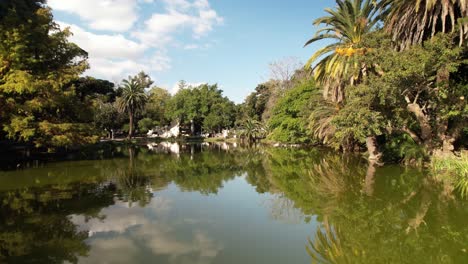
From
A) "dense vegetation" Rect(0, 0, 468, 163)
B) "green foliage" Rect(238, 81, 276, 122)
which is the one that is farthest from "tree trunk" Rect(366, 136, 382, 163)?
"green foliage" Rect(238, 81, 276, 122)

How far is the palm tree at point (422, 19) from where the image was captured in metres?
16.8

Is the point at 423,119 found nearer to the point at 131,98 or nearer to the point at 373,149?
the point at 373,149

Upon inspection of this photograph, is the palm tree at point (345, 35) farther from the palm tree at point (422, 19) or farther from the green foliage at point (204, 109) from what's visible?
the green foliage at point (204, 109)

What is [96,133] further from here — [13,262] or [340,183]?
[13,262]

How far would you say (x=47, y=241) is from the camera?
827 centimetres

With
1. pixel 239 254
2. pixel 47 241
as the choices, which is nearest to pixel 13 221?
pixel 47 241

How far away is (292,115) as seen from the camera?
43.8 metres

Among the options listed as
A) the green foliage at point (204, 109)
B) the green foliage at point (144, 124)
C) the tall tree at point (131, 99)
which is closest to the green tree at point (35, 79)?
the tall tree at point (131, 99)

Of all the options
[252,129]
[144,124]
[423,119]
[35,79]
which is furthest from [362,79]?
[144,124]

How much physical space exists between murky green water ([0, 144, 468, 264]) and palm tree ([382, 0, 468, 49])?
7.35 metres

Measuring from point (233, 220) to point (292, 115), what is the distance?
34.4 meters

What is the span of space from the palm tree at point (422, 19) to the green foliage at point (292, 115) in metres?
20.1

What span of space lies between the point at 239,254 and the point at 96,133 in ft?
75.3

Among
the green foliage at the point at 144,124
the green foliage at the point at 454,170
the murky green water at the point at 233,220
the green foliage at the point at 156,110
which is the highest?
the green foliage at the point at 156,110
